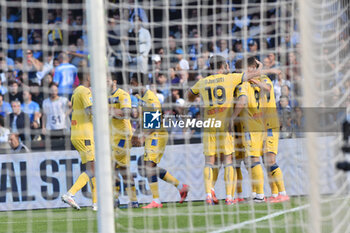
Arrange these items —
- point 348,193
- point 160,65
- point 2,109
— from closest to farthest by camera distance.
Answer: point 348,193, point 160,65, point 2,109

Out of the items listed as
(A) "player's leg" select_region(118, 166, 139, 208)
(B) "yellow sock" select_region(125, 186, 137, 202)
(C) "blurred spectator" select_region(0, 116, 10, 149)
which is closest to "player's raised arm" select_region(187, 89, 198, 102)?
(A) "player's leg" select_region(118, 166, 139, 208)

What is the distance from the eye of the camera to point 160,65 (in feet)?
28.4

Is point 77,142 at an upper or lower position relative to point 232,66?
lower

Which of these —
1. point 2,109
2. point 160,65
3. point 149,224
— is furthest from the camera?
point 2,109

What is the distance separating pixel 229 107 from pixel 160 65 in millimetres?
1076

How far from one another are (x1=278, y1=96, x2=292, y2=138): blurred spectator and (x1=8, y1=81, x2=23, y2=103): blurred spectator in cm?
359

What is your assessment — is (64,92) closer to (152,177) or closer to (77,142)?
(77,142)

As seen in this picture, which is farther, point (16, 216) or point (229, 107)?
point (16, 216)

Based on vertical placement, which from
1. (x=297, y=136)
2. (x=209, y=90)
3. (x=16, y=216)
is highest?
(x=209, y=90)

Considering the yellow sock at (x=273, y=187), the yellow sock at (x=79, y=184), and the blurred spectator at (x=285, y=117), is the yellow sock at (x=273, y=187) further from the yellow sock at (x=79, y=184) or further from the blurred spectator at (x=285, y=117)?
the yellow sock at (x=79, y=184)

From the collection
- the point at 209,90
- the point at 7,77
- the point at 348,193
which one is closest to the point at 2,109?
the point at 7,77

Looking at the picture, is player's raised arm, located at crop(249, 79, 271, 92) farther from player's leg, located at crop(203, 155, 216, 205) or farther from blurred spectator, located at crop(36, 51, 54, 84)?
blurred spectator, located at crop(36, 51, 54, 84)

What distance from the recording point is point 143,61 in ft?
24.1

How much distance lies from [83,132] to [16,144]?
1849mm
